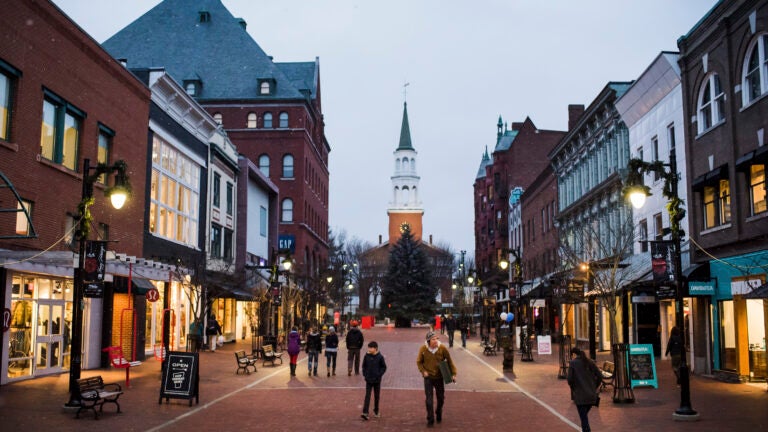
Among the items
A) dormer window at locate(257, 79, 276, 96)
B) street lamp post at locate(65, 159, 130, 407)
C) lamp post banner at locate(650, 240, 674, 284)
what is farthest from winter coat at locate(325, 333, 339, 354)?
dormer window at locate(257, 79, 276, 96)

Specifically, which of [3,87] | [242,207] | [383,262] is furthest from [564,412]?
[383,262]

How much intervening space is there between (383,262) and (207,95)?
59.6 m

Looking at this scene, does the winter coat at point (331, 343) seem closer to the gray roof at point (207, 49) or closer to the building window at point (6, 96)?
the building window at point (6, 96)

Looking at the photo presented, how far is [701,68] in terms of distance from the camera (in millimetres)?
25531

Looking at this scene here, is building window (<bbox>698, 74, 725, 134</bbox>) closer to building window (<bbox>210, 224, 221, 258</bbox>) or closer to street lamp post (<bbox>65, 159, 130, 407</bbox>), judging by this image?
street lamp post (<bbox>65, 159, 130, 407</bbox>)

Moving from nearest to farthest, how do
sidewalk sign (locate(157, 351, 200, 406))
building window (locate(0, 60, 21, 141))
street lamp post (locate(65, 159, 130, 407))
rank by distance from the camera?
street lamp post (locate(65, 159, 130, 407)) < sidewalk sign (locate(157, 351, 200, 406)) < building window (locate(0, 60, 21, 141))

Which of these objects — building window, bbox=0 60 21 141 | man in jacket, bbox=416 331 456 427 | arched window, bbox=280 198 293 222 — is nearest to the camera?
man in jacket, bbox=416 331 456 427

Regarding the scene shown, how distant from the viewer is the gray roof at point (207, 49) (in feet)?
231

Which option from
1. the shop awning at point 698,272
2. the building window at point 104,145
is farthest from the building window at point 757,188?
the building window at point 104,145

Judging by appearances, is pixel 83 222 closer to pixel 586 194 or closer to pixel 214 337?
pixel 214 337

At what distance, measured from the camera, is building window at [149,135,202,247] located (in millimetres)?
35125

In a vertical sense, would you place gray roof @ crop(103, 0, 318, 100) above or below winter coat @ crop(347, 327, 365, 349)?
above

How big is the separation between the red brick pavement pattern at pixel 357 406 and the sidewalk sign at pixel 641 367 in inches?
15.9

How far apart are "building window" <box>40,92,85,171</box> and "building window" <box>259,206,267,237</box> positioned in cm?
3354
